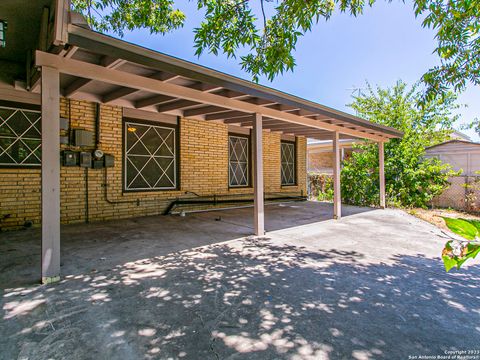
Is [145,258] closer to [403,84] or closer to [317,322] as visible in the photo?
[317,322]

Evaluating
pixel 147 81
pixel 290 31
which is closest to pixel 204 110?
pixel 147 81

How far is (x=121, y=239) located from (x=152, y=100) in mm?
2783

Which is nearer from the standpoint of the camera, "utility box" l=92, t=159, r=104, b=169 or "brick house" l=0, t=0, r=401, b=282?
"brick house" l=0, t=0, r=401, b=282

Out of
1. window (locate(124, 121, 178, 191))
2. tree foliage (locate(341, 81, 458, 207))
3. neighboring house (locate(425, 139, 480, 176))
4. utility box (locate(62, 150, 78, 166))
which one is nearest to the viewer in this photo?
utility box (locate(62, 150, 78, 166))

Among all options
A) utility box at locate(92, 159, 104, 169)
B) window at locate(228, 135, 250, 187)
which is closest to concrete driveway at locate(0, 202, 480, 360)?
utility box at locate(92, 159, 104, 169)

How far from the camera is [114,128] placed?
677cm

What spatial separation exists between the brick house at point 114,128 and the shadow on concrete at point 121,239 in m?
0.46

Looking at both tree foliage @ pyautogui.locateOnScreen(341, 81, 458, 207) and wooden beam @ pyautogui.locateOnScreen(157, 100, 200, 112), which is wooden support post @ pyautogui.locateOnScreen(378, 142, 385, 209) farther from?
wooden beam @ pyautogui.locateOnScreen(157, 100, 200, 112)

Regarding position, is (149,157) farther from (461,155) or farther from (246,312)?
(461,155)

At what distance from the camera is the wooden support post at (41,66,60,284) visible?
311cm

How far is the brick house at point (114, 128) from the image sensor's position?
124 inches

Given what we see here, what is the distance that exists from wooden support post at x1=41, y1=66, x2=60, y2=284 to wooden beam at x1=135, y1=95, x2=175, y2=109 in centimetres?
228

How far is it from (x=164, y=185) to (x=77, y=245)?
331cm

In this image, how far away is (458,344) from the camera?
2.12 metres
